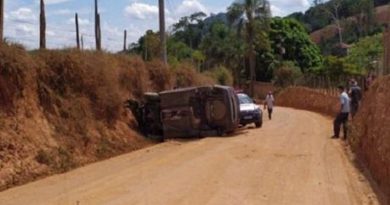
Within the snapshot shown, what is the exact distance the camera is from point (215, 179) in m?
15.9

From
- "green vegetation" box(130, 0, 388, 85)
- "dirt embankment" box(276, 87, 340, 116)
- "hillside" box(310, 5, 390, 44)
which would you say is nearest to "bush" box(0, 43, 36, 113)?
"dirt embankment" box(276, 87, 340, 116)

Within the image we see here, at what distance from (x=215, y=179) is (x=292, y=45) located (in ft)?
237

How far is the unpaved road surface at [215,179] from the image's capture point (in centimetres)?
1357

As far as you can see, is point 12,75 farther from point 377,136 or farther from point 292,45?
point 292,45

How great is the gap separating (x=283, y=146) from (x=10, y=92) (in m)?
9.41

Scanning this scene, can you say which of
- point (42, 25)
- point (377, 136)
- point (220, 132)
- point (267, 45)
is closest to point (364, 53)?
point (267, 45)

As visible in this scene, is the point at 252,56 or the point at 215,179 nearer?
the point at 215,179

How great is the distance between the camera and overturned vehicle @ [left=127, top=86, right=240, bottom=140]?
28281 mm

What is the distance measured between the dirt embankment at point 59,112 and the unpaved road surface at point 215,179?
3.48 feet

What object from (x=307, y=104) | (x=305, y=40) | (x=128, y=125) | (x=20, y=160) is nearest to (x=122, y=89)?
(x=128, y=125)

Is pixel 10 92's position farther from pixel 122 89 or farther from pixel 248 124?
pixel 248 124

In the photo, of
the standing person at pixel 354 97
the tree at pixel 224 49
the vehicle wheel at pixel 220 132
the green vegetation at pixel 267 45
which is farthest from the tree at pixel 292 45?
the standing person at pixel 354 97

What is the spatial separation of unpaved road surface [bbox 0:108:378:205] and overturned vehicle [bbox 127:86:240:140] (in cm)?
382

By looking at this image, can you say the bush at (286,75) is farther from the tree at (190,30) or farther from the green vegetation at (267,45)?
the tree at (190,30)
